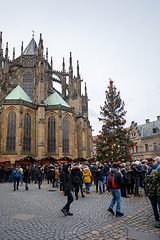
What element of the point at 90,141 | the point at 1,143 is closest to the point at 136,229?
the point at 1,143

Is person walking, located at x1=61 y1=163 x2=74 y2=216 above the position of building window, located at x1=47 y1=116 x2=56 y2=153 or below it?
below

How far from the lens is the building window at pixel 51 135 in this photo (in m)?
34.2

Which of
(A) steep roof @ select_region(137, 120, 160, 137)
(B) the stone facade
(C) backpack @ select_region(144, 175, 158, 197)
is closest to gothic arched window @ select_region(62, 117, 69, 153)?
(B) the stone facade

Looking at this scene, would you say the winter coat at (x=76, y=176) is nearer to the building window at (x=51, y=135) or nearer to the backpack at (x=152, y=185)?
the backpack at (x=152, y=185)

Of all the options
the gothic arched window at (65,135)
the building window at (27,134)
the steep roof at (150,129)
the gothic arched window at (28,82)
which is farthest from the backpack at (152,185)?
the gothic arched window at (28,82)

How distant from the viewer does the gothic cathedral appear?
32.0 metres

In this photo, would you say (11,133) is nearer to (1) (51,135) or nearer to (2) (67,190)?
(1) (51,135)

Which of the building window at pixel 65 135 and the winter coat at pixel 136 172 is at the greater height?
the building window at pixel 65 135

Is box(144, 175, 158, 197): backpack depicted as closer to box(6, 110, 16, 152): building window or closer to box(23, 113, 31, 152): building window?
box(6, 110, 16, 152): building window

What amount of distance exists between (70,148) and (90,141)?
8.92 m

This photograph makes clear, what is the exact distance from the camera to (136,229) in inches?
179

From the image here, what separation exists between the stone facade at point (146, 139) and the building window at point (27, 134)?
74.5 feet

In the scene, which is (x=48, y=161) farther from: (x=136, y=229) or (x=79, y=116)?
(x=136, y=229)

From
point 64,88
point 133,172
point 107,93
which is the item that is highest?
point 64,88
